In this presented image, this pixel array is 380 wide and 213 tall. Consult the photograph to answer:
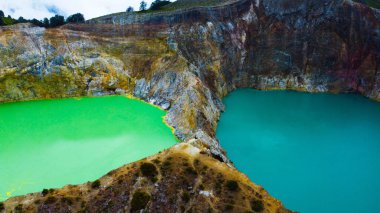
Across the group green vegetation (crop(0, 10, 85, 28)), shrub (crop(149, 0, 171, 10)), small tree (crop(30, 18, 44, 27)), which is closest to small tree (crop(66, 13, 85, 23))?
green vegetation (crop(0, 10, 85, 28))

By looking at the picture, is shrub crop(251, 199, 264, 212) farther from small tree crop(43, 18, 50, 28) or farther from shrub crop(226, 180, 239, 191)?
small tree crop(43, 18, 50, 28)

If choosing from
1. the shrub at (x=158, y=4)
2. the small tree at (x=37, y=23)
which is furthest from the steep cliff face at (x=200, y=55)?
the shrub at (x=158, y=4)

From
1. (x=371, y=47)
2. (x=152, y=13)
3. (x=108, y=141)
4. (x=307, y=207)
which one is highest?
(x=152, y=13)

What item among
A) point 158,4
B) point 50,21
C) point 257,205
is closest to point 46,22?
point 50,21

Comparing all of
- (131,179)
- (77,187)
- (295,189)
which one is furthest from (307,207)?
(77,187)

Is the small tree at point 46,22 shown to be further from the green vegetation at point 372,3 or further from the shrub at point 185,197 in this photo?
the green vegetation at point 372,3

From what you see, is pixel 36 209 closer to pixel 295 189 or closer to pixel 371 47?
pixel 295 189

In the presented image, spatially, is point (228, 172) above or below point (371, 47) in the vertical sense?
below
